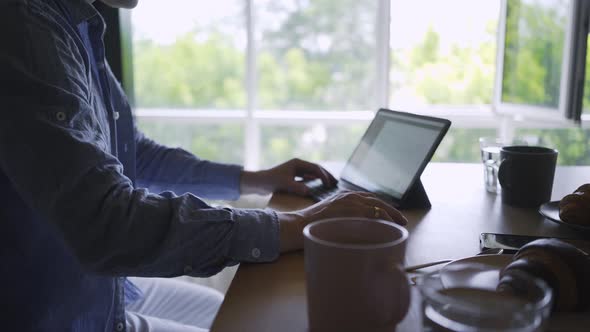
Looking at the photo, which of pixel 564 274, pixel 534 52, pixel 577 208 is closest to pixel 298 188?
pixel 577 208

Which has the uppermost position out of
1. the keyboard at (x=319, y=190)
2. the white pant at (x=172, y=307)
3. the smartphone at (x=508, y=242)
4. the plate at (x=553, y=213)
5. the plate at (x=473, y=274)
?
the plate at (x=473, y=274)

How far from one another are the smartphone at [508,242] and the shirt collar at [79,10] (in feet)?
2.35

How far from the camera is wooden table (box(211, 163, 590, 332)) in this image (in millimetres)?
575

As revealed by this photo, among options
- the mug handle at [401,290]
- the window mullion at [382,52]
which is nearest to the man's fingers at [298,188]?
the mug handle at [401,290]

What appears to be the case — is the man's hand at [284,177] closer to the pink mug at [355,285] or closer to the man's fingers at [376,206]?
the man's fingers at [376,206]

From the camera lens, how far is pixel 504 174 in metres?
1.01

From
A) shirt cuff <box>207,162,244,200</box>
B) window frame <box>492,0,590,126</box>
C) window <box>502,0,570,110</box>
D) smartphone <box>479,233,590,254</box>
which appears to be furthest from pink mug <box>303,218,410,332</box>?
window <box>502,0,570,110</box>

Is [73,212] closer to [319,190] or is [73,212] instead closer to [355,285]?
[355,285]

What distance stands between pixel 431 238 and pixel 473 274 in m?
0.24

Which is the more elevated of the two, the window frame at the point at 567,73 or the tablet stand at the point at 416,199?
the window frame at the point at 567,73

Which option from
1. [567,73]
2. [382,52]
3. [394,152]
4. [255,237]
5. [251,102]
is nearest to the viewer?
[255,237]

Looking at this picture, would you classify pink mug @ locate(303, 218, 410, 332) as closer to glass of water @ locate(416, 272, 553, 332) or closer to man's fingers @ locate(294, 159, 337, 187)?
glass of water @ locate(416, 272, 553, 332)

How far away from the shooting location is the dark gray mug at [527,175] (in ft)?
3.22

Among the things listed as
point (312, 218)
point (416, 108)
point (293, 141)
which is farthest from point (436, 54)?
point (312, 218)
